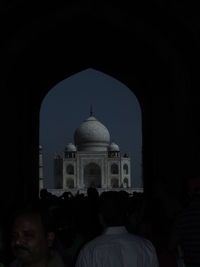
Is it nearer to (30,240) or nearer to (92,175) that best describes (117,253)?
(30,240)

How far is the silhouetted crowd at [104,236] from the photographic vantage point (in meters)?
2.33

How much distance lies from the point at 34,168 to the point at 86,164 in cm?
3314

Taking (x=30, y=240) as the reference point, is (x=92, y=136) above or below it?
above

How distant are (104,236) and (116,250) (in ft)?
0.33

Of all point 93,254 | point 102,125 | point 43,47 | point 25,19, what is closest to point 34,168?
point 43,47

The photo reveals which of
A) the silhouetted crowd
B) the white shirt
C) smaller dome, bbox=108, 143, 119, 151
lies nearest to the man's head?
the silhouetted crowd

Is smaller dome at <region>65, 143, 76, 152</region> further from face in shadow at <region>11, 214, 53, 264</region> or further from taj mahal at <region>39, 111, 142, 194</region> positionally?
face in shadow at <region>11, 214, 53, 264</region>

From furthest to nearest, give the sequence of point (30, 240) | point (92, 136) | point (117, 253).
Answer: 1. point (92, 136)
2. point (117, 253)
3. point (30, 240)

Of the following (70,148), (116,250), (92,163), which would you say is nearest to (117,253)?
(116,250)

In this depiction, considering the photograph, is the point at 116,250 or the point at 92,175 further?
the point at 92,175

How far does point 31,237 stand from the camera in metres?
2.31

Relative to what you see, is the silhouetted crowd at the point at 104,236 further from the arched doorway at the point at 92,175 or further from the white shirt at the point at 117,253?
the arched doorway at the point at 92,175

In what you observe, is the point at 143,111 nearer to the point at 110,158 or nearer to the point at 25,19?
the point at 25,19

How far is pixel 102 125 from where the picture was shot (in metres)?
47.7
